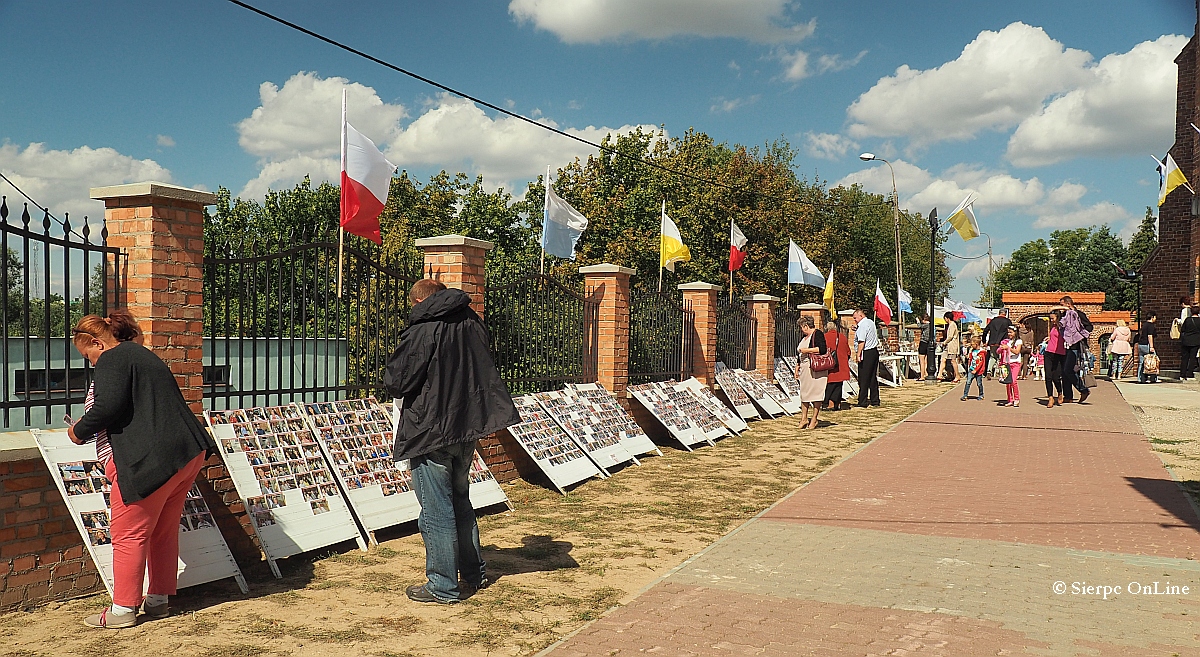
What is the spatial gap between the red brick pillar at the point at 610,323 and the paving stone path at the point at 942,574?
2938 millimetres

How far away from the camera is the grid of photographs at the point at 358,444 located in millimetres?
6359

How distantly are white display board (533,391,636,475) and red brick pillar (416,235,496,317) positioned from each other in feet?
5.83

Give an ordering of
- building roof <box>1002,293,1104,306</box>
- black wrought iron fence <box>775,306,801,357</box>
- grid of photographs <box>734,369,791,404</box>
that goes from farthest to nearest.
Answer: building roof <box>1002,293,1104,306</box>
black wrought iron fence <box>775,306,801,357</box>
grid of photographs <box>734,369,791,404</box>

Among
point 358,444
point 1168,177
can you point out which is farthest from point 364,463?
point 1168,177

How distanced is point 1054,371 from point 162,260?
16.9 meters

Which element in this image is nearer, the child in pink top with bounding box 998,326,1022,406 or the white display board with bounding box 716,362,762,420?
the white display board with bounding box 716,362,762,420

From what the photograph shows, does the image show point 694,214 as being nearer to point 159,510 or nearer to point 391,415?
point 391,415

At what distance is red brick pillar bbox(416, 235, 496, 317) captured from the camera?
8094mm

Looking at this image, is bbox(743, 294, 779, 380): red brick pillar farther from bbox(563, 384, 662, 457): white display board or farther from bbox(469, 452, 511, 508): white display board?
bbox(469, 452, 511, 508): white display board

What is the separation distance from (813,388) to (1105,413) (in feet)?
19.5

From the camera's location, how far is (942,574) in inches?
216

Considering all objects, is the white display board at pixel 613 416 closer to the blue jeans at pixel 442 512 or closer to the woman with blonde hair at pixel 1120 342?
the blue jeans at pixel 442 512

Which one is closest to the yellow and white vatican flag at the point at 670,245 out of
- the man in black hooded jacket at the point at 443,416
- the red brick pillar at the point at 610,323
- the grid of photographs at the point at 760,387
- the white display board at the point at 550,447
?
the red brick pillar at the point at 610,323

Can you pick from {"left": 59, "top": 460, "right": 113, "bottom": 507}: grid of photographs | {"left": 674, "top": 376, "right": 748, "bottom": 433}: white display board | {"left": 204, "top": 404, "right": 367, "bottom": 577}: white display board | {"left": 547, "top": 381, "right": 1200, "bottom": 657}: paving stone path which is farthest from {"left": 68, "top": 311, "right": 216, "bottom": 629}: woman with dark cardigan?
{"left": 674, "top": 376, "right": 748, "bottom": 433}: white display board
